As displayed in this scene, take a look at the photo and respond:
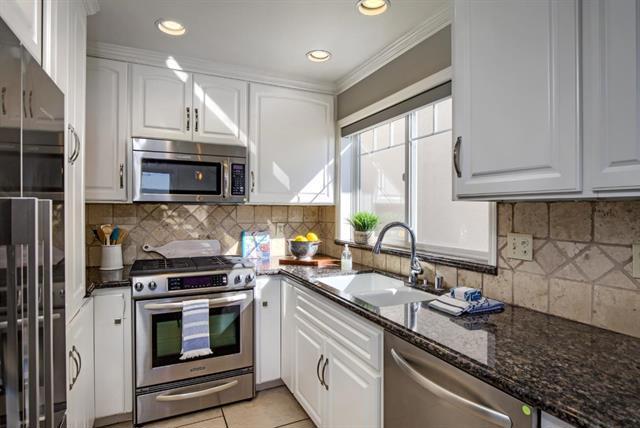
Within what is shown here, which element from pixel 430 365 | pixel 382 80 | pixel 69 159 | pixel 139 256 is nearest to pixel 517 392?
pixel 430 365

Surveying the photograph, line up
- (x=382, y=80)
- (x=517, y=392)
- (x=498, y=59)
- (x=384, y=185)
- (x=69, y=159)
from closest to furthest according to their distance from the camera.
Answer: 1. (x=517, y=392)
2. (x=498, y=59)
3. (x=69, y=159)
4. (x=382, y=80)
5. (x=384, y=185)

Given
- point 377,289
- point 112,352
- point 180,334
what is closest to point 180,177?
point 180,334

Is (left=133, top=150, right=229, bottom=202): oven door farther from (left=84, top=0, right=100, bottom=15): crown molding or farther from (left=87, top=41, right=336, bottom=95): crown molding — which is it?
(left=84, top=0, right=100, bottom=15): crown molding

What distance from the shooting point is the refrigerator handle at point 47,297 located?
743 millimetres

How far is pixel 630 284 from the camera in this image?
115cm

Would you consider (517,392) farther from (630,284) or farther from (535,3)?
(535,3)

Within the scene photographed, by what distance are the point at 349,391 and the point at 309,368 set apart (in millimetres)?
492

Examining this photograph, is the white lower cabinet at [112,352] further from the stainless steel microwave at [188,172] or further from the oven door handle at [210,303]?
the stainless steel microwave at [188,172]

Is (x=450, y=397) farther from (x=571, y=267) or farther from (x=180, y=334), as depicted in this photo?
(x=180, y=334)

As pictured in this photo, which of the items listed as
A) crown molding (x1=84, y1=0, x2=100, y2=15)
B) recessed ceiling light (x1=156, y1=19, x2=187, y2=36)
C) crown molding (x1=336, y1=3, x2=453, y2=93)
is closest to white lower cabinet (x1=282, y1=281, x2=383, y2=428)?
crown molding (x1=336, y1=3, x2=453, y2=93)

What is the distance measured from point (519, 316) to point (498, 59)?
94cm

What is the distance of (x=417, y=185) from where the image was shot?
2299 mm

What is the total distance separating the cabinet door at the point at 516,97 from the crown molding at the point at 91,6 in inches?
67.3

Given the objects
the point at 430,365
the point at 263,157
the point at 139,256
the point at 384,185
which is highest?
the point at 263,157
